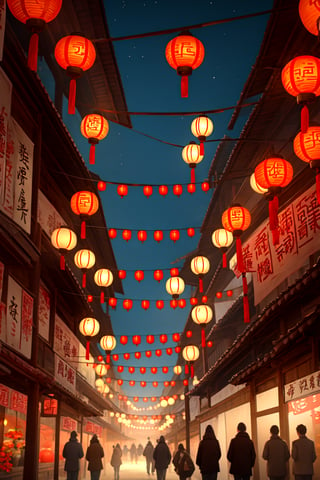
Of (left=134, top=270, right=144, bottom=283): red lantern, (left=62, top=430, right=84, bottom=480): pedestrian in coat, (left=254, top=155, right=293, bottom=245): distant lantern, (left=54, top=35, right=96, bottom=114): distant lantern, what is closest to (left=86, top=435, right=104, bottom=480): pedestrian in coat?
(left=62, top=430, right=84, bottom=480): pedestrian in coat

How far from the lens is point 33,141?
14.4 meters

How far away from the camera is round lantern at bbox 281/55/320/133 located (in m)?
9.51

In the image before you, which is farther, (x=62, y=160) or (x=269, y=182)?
(x=62, y=160)

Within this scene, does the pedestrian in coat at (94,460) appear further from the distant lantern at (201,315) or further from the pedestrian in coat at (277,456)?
the pedestrian in coat at (277,456)

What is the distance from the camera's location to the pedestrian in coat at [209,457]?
1374cm

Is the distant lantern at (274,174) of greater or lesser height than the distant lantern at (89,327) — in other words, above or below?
above

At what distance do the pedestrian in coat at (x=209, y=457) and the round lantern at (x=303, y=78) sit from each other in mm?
8506

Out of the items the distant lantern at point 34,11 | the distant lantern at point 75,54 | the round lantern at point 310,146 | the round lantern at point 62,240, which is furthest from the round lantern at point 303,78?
the round lantern at point 62,240

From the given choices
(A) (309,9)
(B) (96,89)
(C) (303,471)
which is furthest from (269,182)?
(B) (96,89)

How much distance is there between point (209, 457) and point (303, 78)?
30.7 feet

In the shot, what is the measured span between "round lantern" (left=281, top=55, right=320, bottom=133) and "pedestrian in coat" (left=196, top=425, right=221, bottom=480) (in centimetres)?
851

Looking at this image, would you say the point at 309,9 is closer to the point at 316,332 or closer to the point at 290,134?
the point at 316,332

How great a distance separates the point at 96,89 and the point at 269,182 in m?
12.0

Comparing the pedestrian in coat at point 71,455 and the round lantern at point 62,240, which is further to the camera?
the pedestrian in coat at point 71,455
